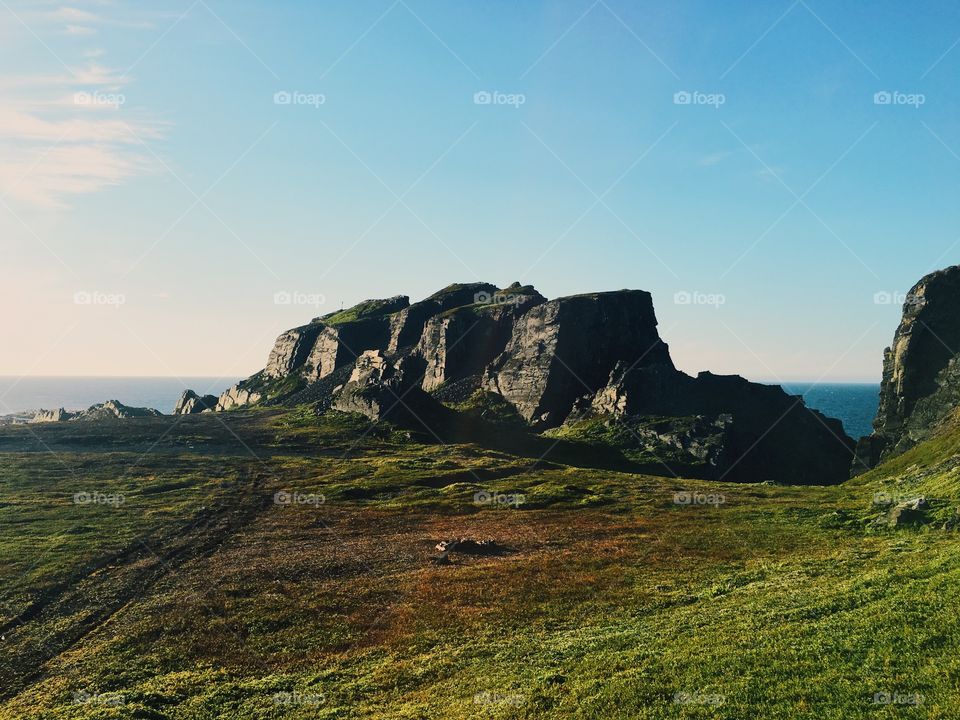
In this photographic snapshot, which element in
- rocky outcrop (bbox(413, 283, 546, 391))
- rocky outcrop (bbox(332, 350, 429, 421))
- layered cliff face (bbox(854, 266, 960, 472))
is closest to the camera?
layered cliff face (bbox(854, 266, 960, 472))

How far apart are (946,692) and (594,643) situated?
12.6 meters

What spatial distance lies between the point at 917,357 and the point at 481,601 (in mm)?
85647

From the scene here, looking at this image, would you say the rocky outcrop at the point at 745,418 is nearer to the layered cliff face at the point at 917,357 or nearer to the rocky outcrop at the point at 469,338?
the layered cliff face at the point at 917,357

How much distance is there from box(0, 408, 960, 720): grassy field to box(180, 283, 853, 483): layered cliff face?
127 ft

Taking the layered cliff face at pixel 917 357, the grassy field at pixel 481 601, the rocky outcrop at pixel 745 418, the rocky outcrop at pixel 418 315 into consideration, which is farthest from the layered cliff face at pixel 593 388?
the grassy field at pixel 481 601

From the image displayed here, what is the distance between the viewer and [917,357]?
91.1 m

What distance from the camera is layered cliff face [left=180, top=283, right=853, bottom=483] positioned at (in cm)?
11294

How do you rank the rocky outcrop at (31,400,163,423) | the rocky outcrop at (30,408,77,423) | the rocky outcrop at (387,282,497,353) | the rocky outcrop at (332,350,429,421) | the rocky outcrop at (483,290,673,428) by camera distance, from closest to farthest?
1. the rocky outcrop at (332,350,429,421)
2. the rocky outcrop at (483,290,673,428)
3. the rocky outcrop at (30,408,77,423)
4. the rocky outcrop at (31,400,163,423)
5. the rocky outcrop at (387,282,497,353)

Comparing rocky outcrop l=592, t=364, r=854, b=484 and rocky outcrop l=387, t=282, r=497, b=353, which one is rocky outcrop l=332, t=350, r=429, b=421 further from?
rocky outcrop l=592, t=364, r=854, b=484

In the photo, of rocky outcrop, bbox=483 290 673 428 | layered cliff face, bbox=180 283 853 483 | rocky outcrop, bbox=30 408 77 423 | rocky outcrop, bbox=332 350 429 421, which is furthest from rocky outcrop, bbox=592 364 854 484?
rocky outcrop, bbox=30 408 77 423

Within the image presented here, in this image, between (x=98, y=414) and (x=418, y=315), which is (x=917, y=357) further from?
(x=98, y=414)

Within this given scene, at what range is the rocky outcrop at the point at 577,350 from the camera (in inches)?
5448

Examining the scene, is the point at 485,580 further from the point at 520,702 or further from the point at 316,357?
the point at 316,357

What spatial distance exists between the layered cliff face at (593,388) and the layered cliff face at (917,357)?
771 inches
